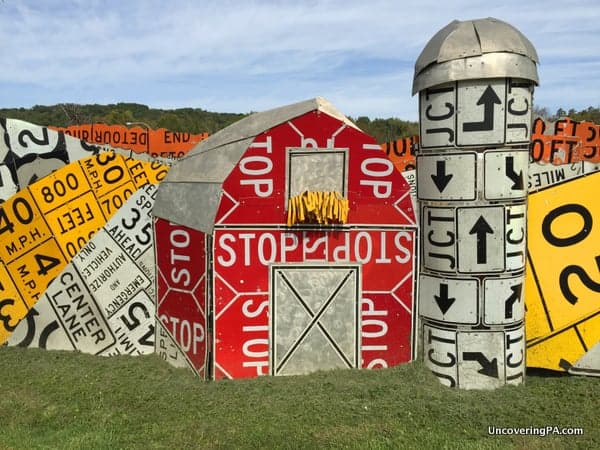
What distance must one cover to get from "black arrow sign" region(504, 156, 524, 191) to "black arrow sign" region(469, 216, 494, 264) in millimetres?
495

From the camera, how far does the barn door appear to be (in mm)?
6188

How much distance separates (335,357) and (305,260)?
1.21 metres

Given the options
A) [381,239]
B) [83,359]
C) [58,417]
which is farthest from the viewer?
[83,359]

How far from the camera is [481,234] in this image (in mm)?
5828

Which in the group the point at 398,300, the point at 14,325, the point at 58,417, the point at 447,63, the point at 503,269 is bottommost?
the point at 58,417

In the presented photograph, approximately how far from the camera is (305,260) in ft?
20.3

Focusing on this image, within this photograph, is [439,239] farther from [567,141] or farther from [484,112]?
[567,141]

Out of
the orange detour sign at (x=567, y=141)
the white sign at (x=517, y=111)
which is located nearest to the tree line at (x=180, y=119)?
the orange detour sign at (x=567, y=141)

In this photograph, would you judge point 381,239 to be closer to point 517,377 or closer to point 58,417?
point 517,377

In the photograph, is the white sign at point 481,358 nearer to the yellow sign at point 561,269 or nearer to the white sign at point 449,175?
the yellow sign at point 561,269

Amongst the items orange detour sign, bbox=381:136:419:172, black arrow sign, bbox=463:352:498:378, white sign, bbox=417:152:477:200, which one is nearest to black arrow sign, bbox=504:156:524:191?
white sign, bbox=417:152:477:200

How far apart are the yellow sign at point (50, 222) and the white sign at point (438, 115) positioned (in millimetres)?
3798

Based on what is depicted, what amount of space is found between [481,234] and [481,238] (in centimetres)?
4

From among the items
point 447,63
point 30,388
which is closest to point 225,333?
point 30,388
